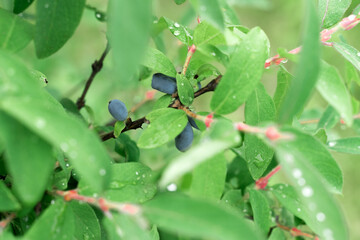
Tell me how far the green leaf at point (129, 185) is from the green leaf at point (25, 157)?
0.13m


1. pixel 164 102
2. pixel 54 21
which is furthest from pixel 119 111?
pixel 54 21

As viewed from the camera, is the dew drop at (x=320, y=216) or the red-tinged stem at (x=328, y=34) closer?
the dew drop at (x=320, y=216)

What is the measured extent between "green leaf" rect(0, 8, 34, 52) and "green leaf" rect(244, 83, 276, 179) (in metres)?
0.32

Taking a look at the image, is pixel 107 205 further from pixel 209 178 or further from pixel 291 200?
pixel 291 200

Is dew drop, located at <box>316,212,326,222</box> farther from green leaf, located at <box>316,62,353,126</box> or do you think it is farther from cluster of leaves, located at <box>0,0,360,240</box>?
green leaf, located at <box>316,62,353,126</box>

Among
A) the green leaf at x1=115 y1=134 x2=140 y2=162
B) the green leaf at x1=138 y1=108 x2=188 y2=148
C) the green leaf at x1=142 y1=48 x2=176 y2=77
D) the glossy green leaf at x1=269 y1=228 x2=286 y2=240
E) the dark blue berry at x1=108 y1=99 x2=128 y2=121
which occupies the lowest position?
the glossy green leaf at x1=269 y1=228 x2=286 y2=240

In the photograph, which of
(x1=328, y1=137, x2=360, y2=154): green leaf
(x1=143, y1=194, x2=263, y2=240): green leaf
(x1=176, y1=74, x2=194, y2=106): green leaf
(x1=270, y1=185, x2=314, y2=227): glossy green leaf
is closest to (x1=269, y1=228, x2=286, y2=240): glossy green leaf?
(x1=270, y1=185, x2=314, y2=227): glossy green leaf

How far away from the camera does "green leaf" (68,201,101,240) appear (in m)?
0.60

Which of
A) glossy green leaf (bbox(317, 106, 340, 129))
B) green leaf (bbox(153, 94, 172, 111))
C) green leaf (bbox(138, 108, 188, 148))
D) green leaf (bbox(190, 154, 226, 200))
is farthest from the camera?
glossy green leaf (bbox(317, 106, 340, 129))

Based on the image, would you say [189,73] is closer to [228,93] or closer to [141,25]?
[228,93]

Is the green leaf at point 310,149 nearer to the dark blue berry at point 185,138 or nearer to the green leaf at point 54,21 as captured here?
the dark blue berry at point 185,138

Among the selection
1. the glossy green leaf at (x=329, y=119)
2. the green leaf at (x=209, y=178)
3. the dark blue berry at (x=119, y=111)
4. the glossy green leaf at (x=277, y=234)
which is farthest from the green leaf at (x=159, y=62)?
the glossy green leaf at (x=329, y=119)

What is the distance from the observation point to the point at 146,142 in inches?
23.2

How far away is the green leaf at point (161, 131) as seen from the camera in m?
0.58
